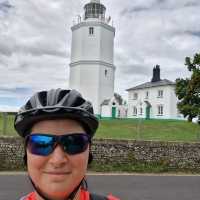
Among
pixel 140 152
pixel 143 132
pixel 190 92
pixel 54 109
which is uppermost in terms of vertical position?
pixel 190 92

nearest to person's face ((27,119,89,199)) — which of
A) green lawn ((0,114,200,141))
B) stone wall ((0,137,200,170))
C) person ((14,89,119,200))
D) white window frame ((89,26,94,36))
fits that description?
person ((14,89,119,200))

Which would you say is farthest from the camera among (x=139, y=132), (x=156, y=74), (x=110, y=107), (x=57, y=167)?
(x=156, y=74)

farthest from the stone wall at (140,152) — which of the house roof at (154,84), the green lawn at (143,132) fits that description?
the house roof at (154,84)

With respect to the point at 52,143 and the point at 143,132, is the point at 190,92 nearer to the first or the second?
the point at 143,132

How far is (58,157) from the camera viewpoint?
1.45 metres

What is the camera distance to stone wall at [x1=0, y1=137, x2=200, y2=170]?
17703 mm

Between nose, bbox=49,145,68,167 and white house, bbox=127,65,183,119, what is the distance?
196 ft

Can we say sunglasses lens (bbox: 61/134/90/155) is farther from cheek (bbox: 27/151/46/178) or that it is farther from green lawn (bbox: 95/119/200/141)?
green lawn (bbox: 95/119/200/141)

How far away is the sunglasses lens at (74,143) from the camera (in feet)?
4.82

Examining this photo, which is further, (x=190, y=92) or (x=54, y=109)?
(x=190, y=92)

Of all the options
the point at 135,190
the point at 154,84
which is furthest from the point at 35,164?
the point at 154,84

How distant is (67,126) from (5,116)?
715 inches

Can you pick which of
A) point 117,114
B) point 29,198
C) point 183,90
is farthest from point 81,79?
point 29,198

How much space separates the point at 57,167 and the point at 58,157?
36 mm
